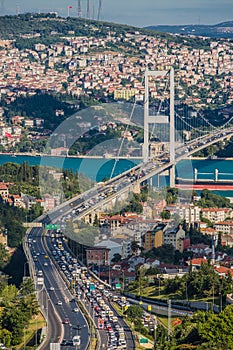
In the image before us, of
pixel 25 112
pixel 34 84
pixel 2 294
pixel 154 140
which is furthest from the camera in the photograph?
pixel 34 84

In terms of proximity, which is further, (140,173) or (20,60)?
(20,60)

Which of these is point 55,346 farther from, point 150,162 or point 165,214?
point 150,162

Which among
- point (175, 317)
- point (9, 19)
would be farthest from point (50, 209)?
point (9, 19)

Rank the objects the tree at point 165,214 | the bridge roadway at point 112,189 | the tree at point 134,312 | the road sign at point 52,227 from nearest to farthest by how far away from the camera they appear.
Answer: the tree at point 134,312 < the road sign at point 52,227 < the tree at point 165,214 < the bridge roadway at point 112,189

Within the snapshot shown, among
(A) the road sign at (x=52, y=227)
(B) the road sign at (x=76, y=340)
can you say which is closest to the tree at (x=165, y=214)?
(A) the road sign at (x=52, y=227)

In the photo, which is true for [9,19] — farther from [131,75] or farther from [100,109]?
[100,109]

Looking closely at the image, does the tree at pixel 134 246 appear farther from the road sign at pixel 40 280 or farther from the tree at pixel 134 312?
the tree at pixel 134 312

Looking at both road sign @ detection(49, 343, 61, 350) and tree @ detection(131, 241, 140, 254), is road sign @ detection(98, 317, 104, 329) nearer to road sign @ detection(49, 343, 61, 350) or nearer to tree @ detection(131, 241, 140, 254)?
road sign @ detection(49, 343, 61, 350)
